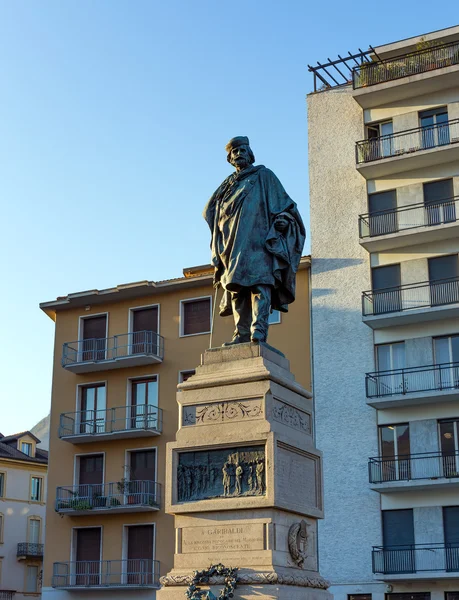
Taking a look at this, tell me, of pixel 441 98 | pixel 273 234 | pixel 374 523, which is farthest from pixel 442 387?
pixel 273 234

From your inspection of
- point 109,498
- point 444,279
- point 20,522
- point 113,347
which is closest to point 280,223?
point 444,279

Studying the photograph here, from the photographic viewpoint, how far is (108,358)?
45.3 metres

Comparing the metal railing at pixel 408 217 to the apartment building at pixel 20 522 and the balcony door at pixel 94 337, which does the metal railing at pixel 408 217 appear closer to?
the balcony door at pixel 94 337

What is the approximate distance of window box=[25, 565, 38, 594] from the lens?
218ft

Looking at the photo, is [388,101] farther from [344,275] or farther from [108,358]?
[108,358]

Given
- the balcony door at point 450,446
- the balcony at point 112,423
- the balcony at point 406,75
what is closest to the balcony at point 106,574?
the balcony at point 112,423

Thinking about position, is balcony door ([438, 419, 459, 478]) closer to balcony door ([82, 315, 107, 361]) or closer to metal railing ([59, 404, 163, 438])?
metal railing ([59, 404, 163, 438])

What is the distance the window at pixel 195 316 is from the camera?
4388cm

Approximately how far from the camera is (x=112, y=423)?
44062mm

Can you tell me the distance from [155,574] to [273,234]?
97.8ft

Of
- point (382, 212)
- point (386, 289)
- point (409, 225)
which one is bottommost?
point (386, 289)

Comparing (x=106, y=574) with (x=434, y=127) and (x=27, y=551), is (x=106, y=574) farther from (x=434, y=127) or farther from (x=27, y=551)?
(x=27, y=551)

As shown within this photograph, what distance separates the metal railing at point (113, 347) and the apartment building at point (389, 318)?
26.2 feet

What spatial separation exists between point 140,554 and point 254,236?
30461mm
